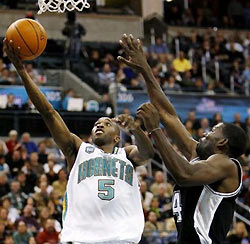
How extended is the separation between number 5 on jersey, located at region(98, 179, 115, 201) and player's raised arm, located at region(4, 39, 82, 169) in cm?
37

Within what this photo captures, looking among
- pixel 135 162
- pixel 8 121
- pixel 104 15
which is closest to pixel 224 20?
pixel 104 15

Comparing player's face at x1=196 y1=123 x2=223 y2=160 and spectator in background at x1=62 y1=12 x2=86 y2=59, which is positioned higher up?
spectator in background at x1=62 y1=12 x2=86 y2=59

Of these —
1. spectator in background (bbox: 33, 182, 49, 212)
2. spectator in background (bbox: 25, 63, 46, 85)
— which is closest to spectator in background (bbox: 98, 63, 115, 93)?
spectator in background (bbox: 25, 63, 46, 85)

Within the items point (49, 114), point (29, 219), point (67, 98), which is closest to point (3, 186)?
point (29, 219)

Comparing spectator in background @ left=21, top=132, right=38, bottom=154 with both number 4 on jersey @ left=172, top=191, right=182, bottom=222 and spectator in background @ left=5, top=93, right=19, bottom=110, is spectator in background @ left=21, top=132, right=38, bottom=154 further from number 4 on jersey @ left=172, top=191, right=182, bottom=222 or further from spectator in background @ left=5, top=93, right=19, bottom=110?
number 4 on jersey @ left=172, top=191, right=182, bottom=222

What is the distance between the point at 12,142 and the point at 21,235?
3245 millimetres

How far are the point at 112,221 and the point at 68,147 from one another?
78cm

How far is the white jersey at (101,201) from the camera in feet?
22.0

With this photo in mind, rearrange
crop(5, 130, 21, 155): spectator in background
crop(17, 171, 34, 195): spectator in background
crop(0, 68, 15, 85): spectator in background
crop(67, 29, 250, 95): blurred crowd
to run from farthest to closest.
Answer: crop(67, 29, 250, 95): blurred crowd < crop(0, 68, 15, 85): spectator in background < crop(5, 130, 21, 155): spectator in background < crop(17, 171, 34, 195): spectator in background

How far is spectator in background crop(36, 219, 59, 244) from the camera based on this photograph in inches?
486

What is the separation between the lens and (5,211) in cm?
1267

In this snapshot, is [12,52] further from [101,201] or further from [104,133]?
[101,201]

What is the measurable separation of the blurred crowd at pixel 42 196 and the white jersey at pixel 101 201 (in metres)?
5.11

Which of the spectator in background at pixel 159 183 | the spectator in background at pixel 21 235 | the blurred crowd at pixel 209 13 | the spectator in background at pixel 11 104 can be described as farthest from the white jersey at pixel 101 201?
the blurred crowd at pixel 209 13
